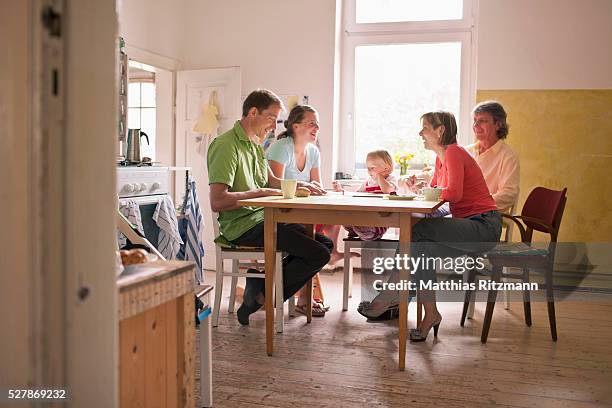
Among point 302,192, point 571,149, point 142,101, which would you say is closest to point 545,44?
point 571,149

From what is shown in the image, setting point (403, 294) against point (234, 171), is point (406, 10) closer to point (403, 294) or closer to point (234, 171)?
point (234, 171)

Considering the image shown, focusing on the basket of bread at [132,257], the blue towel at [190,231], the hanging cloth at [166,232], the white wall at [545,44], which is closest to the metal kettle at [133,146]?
the hanging cloth at [166,232]

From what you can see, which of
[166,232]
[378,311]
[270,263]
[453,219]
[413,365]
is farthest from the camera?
[166,232]

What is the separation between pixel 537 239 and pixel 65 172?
428cm

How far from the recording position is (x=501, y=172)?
393cm

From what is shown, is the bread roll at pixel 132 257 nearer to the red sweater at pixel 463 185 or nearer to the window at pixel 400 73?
the red sweater at pixel 463 185

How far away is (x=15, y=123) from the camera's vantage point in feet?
3.16

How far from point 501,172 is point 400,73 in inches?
70.1

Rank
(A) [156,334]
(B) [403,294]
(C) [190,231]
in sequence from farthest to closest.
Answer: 1. (C) [190,231]
2. (B) [403,294]
3. (A) [156,334]

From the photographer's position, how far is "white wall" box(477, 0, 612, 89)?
4.66 meters

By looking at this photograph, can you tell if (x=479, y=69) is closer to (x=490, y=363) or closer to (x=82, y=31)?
(x=490, y=363)

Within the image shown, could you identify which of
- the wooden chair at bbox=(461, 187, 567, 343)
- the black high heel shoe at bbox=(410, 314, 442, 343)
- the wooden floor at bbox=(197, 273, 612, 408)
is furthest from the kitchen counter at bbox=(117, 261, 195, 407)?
the wooden chair at bbox=(461, 187, 567, 343)

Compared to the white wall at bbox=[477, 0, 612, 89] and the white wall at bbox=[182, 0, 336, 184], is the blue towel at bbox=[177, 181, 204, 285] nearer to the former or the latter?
the white wall at bbox=[182, 0, 336, 184]

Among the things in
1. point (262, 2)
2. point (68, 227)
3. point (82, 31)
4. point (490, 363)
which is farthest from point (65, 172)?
point (262, 2)
